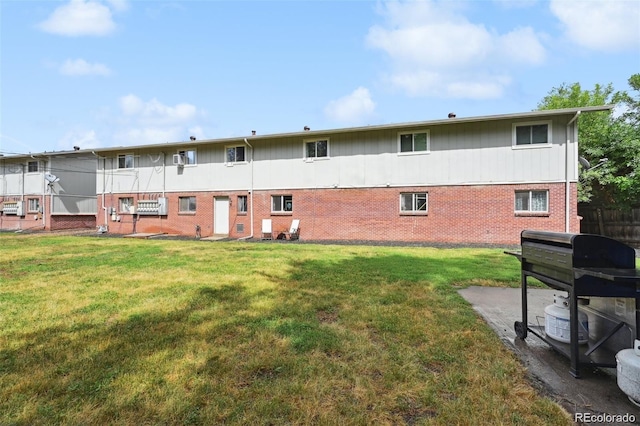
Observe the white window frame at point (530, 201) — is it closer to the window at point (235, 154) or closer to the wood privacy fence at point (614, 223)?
the wood privacy fence at point (614, 223)

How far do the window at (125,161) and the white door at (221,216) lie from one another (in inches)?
247

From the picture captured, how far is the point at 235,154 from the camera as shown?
55.0 ft

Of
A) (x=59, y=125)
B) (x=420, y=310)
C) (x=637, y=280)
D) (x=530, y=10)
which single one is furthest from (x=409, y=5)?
(x=59, y=125)

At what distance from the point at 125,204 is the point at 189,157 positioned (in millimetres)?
5343

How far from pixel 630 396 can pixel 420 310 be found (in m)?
2.31

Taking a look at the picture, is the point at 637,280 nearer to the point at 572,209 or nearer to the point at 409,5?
the point at 409,5

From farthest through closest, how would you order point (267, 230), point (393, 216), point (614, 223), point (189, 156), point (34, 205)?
point (34, 205) → point (189, 156) → point (267, 230) → point (614, 223) → point (393, 216)

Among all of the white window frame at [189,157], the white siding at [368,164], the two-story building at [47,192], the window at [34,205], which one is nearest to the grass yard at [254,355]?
the white siding at [368,164]

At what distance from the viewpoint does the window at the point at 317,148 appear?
50.0 ft

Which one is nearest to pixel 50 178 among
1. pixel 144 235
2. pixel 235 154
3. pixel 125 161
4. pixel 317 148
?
pixel 125 161

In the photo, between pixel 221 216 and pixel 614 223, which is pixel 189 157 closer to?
pixel 221 216

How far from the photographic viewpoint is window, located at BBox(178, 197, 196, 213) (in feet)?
57.6

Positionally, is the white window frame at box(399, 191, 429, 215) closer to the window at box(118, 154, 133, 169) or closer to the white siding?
the white siding

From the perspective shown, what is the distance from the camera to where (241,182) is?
54.1 feet
